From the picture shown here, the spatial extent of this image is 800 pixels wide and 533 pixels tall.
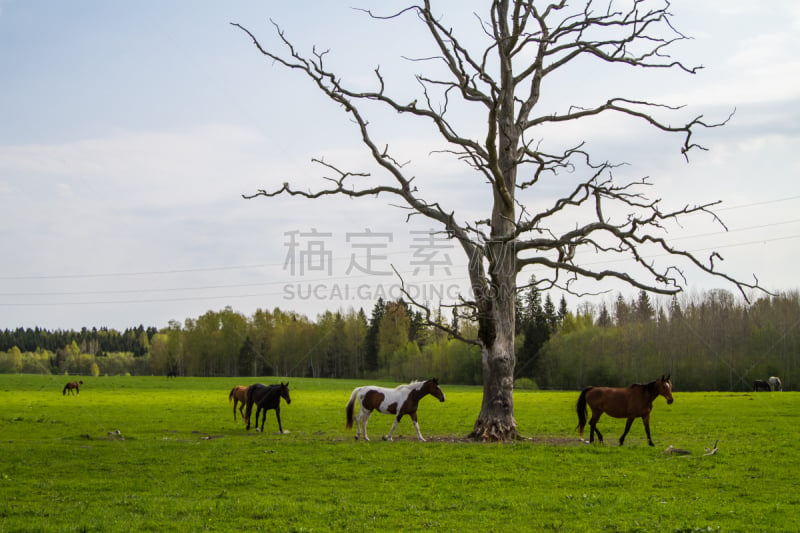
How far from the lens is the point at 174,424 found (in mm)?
25266

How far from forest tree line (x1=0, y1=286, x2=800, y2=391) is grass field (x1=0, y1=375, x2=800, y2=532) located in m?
28.2

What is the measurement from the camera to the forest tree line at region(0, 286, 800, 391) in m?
65.2

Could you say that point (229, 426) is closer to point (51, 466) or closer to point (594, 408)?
point (51, 466)

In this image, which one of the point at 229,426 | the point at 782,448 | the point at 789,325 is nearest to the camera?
the point at 782,448

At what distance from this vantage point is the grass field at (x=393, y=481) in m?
9.30

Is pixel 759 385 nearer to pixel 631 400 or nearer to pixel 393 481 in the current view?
pixel 631 400

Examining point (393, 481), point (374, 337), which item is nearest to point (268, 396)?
point (393, 481)

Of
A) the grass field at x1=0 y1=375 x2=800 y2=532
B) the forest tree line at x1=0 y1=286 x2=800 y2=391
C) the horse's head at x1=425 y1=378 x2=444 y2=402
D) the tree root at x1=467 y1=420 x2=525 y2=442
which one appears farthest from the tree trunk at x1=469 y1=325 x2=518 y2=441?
the forest tree line at x1=0 y1=286 x2=800 y2=391

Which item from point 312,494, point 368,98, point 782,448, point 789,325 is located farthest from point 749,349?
point 312,494

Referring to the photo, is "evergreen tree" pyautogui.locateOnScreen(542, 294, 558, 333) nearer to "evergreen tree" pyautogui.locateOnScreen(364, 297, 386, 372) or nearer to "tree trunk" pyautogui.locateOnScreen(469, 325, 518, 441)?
"evergreen tree" pyautogui.locateOnScreen(364, 297, 386, 372)

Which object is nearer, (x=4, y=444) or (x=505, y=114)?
(x=4, y=444)

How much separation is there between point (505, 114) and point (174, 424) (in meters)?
17.4

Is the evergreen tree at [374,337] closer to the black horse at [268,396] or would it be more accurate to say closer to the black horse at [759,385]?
the black horse at [759,385]

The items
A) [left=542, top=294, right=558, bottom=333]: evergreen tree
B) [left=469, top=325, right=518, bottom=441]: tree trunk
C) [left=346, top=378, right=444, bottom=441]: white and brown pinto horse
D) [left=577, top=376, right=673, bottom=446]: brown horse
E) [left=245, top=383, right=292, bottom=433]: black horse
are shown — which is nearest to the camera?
[left=577, top=376, right=673, bottom=446]: brown horse
